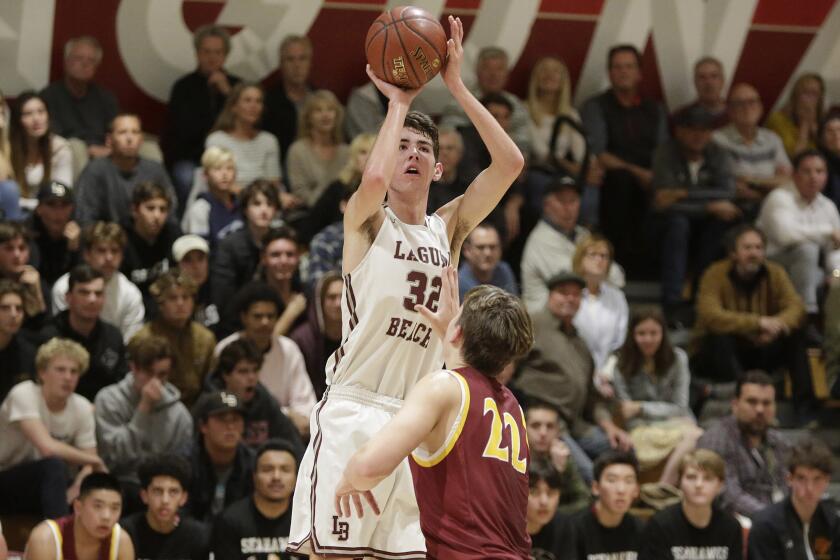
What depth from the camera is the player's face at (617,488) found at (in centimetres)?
846

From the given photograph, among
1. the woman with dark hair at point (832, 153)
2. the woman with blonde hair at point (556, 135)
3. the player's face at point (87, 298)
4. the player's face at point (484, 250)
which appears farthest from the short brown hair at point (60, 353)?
the woman with dark hair at point (832, 153)

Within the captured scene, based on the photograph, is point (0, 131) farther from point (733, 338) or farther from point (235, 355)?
point (733, 338)

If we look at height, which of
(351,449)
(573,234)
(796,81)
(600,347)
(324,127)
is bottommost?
(351,449)

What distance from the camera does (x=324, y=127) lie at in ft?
36.5

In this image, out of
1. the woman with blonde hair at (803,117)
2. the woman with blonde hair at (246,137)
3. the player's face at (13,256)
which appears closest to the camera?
the player's face at (13,256)

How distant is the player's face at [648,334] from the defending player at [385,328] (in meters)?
4.72

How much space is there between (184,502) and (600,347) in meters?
3.70

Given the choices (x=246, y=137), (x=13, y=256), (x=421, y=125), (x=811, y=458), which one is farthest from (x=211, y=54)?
(x=421, y=125)

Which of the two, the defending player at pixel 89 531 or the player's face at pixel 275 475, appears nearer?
the defending player at pixel 89 531

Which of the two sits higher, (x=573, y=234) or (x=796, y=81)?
(x=796, y=81)

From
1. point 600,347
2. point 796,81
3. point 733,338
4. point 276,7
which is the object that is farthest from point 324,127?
point 796,81

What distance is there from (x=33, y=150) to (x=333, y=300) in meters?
2.70

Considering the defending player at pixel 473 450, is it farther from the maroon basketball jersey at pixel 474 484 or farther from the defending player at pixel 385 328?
the defending player at pixel 385 328

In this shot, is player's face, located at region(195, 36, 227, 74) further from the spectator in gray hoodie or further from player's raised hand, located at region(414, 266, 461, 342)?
player's raised hand, located at region(414, 266, 461, 342)
